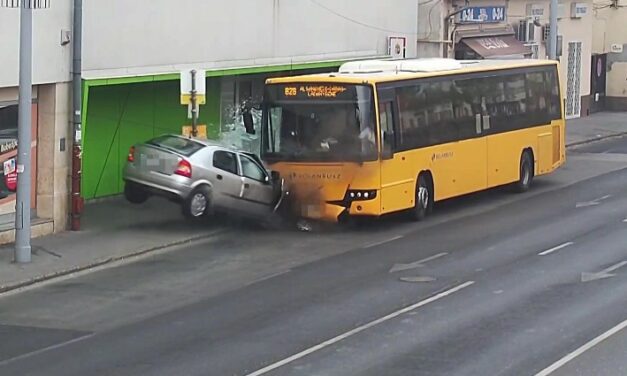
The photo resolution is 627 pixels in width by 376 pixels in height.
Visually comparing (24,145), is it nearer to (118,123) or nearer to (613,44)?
(118,123)

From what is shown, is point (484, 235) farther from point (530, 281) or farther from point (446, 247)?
point (530, 281)

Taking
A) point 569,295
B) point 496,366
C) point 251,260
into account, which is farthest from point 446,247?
point 496,366

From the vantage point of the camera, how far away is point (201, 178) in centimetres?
2233

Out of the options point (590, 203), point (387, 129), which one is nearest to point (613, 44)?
point (590, 203)

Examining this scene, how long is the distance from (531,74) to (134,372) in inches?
734

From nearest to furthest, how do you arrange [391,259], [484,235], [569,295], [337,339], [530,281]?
[337,339] < [569,295] < [530,281] < [391,259] < [484,235]

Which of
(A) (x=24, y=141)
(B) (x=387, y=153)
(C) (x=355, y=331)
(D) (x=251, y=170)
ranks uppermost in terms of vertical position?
(A) (x=24, y=141)

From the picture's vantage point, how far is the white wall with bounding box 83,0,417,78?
22.8m

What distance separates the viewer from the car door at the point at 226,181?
891 inches

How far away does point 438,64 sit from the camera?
25141mm

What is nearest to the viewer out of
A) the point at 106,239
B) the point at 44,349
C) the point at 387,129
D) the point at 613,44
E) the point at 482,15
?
the point at 44,349

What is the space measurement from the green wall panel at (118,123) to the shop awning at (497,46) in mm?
15018

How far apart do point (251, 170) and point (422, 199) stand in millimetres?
3444

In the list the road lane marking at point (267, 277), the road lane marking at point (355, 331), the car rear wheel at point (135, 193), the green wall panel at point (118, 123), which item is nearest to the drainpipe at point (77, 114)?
the car rear wheel at point (135, 193)
